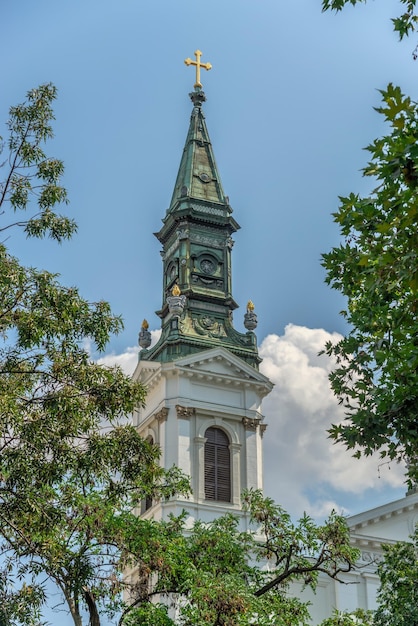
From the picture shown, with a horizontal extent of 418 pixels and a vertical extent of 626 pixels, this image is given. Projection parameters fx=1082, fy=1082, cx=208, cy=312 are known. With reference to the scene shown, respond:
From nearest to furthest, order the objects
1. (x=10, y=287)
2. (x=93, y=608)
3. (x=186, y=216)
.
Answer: (x=10, y=287) < (x=93, y=608) < (x=186, y=216)

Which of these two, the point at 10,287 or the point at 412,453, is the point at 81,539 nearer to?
the point at 10,287

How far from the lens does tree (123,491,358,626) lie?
2331 cm

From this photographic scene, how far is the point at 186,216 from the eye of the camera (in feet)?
165

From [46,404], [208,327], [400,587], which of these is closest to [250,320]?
[208,327]

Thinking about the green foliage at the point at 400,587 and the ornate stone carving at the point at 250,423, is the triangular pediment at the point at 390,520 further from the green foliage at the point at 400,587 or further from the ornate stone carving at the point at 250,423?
the green foliage at the point at 400,587

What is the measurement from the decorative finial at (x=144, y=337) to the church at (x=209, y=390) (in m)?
0.05

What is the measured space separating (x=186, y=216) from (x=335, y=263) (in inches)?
1288

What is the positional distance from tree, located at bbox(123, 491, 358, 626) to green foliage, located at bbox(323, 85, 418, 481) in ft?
21.5

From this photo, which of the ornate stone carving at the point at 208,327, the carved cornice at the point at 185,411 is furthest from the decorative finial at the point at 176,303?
the carved cornice at the point at 185,411

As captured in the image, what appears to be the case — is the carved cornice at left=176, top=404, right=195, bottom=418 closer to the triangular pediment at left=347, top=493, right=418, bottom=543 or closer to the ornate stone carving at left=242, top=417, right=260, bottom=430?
the ornate stone carving at left=242, top=417, right=260, bottom=430

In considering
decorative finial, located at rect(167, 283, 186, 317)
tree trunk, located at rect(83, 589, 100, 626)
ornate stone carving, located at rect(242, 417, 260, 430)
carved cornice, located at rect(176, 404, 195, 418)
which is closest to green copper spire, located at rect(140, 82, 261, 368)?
decorative finial, located at rect(167, 283, 186, 317)

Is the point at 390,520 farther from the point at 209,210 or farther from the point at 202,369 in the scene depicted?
the point at 209,210

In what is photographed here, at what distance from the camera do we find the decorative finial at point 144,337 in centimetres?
4916

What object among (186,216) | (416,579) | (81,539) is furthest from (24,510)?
(186,216)
